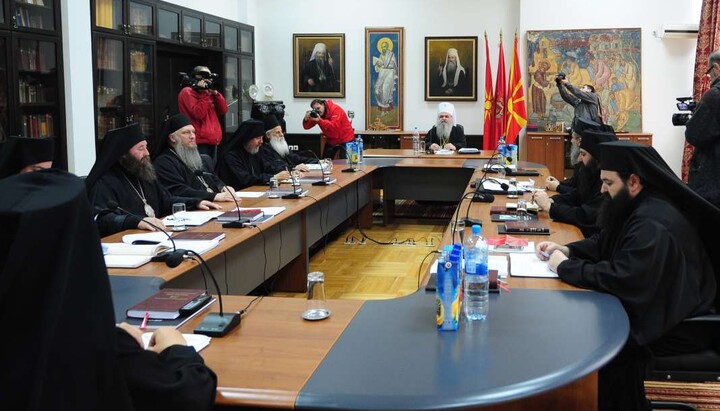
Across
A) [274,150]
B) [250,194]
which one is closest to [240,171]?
[274,150]

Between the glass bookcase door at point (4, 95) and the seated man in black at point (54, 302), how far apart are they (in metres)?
5.16

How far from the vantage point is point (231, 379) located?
1883mm

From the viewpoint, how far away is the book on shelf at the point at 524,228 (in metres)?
3.71

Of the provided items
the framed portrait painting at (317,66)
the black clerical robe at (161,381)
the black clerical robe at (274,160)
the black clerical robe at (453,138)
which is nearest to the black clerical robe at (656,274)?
the black clerical robe at (161,381)

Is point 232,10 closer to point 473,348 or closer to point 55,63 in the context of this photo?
point 55,63

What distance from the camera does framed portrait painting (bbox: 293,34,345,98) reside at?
11.5 metres

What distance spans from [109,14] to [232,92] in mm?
3282

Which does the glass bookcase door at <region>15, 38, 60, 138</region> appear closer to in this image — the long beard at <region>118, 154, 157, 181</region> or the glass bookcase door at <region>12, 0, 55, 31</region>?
the glass bookcase door at <region>12, 0, 55, 31</region>

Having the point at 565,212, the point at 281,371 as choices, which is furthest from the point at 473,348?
the point at 565,212

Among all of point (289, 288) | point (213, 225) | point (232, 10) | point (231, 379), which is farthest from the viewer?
point (232, 10)

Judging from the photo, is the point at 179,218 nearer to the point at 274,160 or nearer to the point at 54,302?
the point at 54,302

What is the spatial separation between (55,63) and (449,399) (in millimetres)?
5965

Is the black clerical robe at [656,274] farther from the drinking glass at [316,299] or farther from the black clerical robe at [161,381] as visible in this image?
the black clerical robe at [161,381]

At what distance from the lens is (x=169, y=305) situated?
2416 mm
